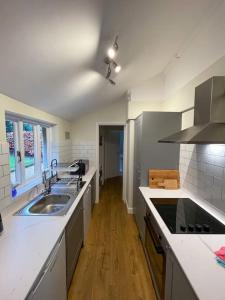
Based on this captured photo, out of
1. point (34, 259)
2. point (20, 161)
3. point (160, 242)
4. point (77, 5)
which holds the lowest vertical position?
point (160, 242)

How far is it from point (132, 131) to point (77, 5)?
2515 mm

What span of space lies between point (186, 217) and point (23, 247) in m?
1.31

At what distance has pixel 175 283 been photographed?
1.06 m

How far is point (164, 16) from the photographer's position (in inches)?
56.4

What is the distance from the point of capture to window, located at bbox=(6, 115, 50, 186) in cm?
194

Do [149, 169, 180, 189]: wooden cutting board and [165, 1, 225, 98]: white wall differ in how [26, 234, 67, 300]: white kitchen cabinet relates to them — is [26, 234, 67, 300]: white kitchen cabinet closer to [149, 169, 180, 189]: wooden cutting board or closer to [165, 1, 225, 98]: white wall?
[149, 169, 180, 189]: wooden cutting board

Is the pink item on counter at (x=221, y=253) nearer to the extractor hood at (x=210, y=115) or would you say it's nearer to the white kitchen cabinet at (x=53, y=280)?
the extractor hood at (x=210, y=115)

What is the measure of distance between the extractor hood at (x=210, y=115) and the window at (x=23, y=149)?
171cm

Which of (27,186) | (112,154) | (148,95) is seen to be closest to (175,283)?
(27,186)

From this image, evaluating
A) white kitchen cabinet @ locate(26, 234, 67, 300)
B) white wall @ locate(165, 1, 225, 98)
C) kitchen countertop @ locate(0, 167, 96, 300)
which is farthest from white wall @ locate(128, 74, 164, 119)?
white kitchen cabinet @ locate(26, 234, 67, 300)

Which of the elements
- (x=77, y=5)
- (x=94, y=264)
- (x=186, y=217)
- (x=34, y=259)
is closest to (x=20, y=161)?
(x=34, y=259)

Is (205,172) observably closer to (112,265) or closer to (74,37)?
(112,265)

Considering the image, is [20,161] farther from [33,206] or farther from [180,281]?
[180,281]

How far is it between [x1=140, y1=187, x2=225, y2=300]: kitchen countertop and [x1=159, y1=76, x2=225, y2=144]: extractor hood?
26.3 inches
